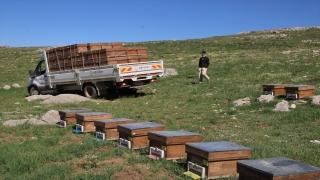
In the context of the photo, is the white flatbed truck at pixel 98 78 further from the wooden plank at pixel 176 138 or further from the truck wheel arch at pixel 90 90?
the wooden plank at pixel 176 138

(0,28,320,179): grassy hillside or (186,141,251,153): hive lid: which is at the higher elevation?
(186,141,251,153): hive lid

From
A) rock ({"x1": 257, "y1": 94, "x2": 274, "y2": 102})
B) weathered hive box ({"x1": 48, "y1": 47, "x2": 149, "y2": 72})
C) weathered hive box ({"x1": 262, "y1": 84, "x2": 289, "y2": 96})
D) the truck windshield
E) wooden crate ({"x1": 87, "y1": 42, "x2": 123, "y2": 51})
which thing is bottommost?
rock ({"x1": 257, "y1": 94, "x2": 274, "y2": 102})

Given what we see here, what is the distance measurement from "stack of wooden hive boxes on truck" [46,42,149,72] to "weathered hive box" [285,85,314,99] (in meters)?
8.76

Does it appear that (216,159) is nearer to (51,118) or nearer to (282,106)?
(282,106)

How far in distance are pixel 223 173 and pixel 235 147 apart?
498 mm

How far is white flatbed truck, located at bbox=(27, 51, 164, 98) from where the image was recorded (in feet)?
62.4

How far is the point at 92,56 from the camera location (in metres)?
19.9

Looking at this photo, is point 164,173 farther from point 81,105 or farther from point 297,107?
point 81,105

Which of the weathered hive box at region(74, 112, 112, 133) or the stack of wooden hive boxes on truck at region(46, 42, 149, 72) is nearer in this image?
the weathered hive box at region(74, 112, 112, 133)

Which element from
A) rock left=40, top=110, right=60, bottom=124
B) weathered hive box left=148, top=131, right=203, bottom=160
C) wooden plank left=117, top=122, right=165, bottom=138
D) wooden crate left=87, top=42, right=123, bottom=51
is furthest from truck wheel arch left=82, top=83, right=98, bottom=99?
weathered hive box left=148, top=131, right=203, bottom=160

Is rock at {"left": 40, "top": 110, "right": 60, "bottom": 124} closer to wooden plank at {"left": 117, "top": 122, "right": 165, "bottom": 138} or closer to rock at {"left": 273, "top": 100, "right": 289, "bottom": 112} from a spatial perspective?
wooden plank at {"left": 117, "top": 122, "right": 165, "bottom": 138}

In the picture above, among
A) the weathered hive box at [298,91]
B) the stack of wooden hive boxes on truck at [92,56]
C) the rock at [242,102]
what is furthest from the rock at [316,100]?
the stack of wooden hive boxes on truck at [92,56]

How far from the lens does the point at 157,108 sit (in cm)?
1578

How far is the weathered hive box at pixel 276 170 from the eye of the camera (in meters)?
4.99
